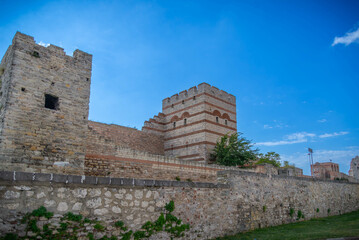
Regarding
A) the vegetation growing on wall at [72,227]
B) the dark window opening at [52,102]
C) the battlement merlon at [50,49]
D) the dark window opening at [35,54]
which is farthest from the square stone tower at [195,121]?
the vegetation growing on wall at [72,227]

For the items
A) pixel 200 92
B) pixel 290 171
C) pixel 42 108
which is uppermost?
pixel 200 92

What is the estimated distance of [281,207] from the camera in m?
11.6

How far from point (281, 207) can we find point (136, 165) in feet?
24.0

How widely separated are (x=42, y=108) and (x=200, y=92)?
46.5 feet

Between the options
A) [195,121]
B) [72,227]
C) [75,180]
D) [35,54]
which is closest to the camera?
[72,227]

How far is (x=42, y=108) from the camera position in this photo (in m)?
11.1

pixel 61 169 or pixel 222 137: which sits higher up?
pixel 222 137

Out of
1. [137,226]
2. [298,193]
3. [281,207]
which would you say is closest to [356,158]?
[298,193]

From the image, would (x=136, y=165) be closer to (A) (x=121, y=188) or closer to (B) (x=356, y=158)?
(A) (x=121, y=188)

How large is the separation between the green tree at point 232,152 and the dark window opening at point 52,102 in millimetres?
12616

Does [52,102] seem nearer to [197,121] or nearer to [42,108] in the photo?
[42,108]

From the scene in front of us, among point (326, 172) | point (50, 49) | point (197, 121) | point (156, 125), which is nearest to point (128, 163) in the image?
point (50, 49)

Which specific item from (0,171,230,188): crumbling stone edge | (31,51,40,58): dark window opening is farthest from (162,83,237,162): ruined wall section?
(0,171,230,188): crumbling stone edge

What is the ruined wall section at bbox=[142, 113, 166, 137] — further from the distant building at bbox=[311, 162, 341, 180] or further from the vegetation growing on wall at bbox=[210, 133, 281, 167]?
the distant building at bbox=[311, 162, 341, 180]
